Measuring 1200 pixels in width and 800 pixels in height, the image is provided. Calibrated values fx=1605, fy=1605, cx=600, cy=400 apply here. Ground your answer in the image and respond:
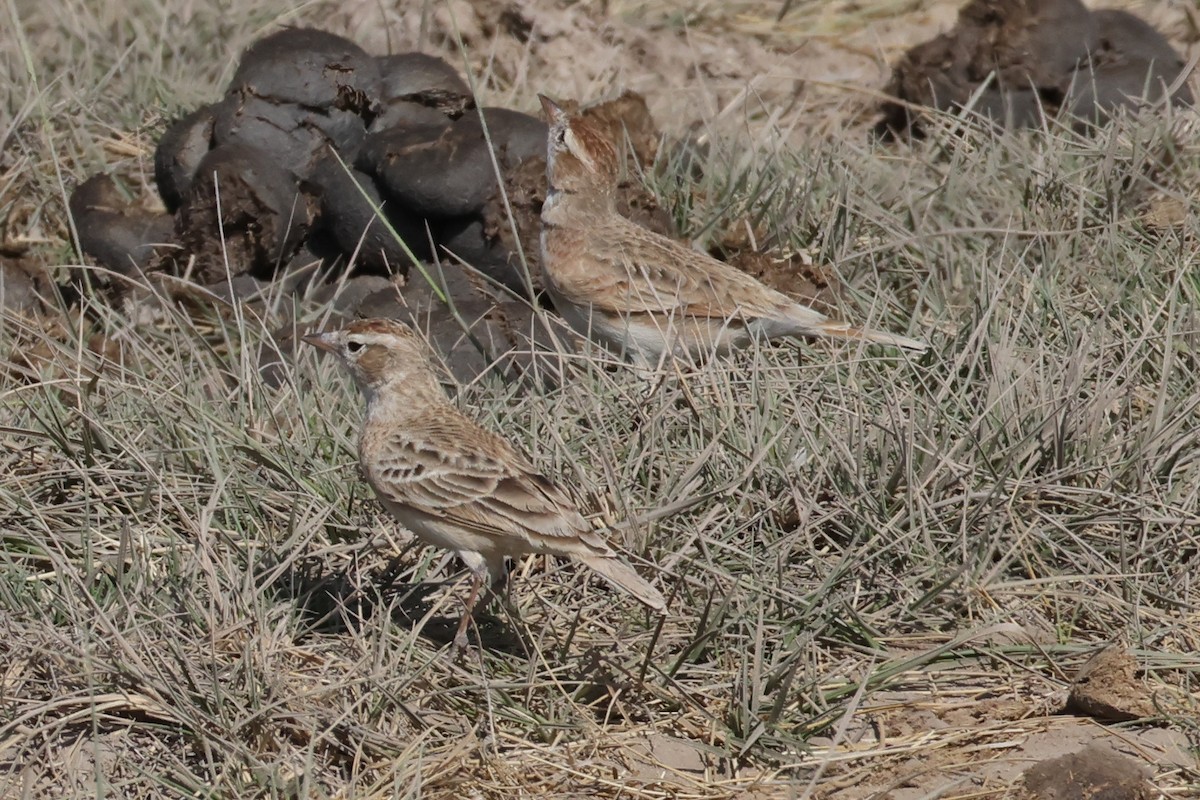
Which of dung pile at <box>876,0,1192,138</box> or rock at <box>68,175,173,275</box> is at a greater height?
dung pile at <box>876,0,1192,138</box>

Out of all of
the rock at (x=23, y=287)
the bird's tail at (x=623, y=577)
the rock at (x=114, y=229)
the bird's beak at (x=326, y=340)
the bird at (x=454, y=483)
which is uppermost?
the bird's beak at (x=326, y=340)

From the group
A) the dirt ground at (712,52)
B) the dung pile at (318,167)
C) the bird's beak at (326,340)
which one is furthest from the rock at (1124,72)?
the bird's beak at (326,340)

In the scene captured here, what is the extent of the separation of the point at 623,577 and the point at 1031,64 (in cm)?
506

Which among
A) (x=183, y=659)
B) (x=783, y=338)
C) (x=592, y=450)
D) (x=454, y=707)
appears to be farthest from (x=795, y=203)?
(x=183, y=659)

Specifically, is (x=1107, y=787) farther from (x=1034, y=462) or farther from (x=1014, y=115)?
(x=1014, y=115)

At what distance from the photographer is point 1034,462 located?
521cm

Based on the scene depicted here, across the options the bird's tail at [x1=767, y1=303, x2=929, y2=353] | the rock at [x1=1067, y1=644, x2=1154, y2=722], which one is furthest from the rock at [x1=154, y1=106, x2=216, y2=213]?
the rock at [x1=1067, y1=644, x2=1154, y2=722]

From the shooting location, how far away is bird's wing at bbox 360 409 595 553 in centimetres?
457

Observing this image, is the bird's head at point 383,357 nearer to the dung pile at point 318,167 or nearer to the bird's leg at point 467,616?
the bird's leg at point 467,616

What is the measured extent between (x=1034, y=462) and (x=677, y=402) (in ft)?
4.22

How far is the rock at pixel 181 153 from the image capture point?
7.79 meters

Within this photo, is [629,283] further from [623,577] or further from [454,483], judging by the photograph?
[623,577]

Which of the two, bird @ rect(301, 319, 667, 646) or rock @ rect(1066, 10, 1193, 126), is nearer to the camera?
bird @ rect(301, 319, 667, 646)

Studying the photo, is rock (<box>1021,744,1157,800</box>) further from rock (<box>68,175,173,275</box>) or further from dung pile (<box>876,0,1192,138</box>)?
rock (<box>68,175,173,275</box>)
